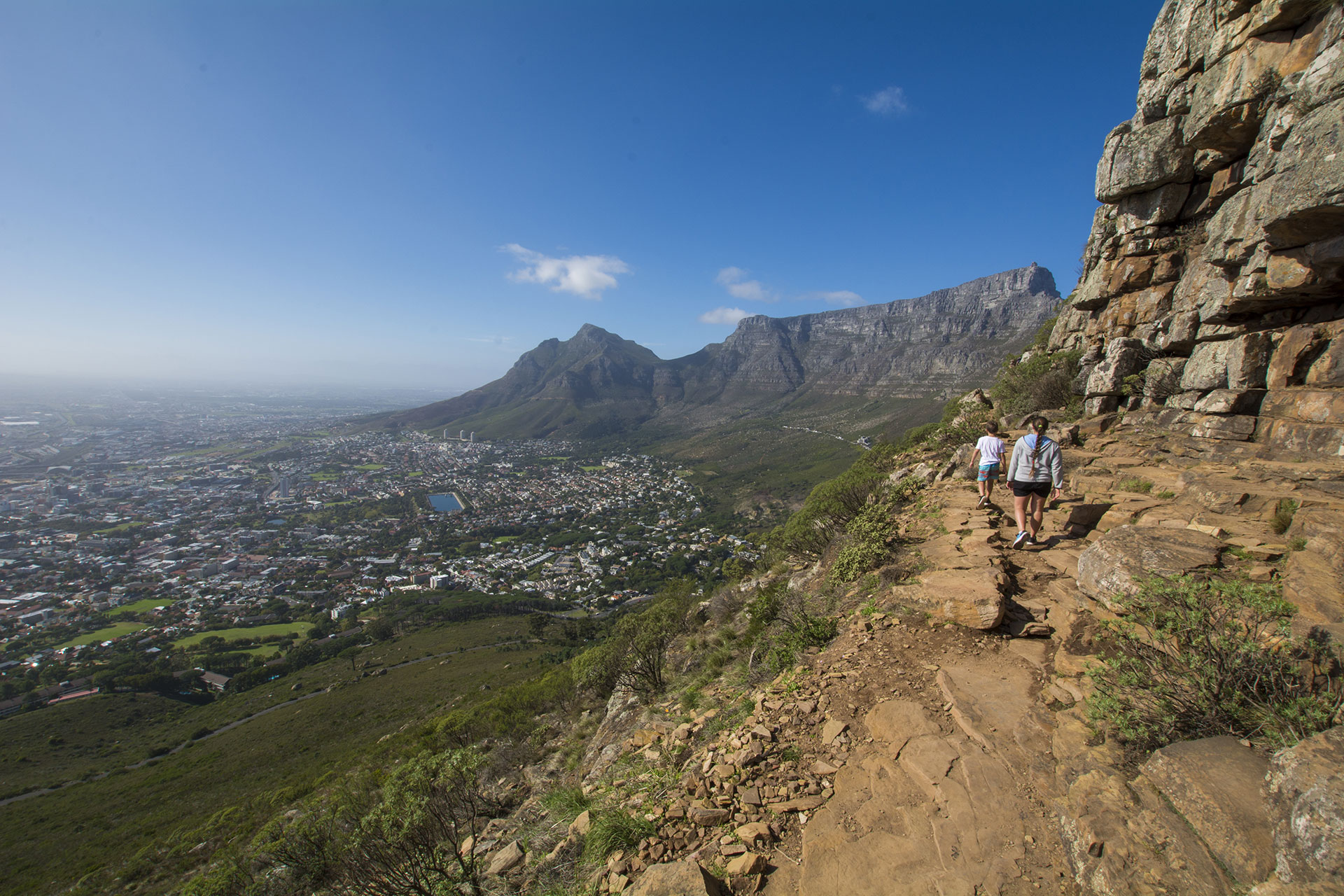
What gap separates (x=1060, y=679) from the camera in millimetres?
4977

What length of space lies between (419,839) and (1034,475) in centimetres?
1212

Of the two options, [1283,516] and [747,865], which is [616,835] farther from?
[1283,516]

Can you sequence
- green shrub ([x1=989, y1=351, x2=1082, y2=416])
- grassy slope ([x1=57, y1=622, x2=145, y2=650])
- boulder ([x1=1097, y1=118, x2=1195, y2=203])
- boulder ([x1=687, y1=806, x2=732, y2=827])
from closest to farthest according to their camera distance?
boulder ([x1=687, y1=806, x2=732, y2=827]) < boulder ([x1=1097, y1=118, x2=1195, y2=203]) < green shrub ([x1=989, y1=351, x2=1082, y2=416]) < grassy slope ([x1=57, y1=622, x2=145, y2=650])

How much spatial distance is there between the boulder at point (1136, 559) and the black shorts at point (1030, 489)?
5.93 feet

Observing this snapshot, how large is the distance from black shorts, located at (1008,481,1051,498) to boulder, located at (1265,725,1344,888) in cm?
569

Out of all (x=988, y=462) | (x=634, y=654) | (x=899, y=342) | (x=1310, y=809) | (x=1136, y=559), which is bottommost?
(x=634, y=654)

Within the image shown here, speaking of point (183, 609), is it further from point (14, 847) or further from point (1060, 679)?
point (1060, 679)

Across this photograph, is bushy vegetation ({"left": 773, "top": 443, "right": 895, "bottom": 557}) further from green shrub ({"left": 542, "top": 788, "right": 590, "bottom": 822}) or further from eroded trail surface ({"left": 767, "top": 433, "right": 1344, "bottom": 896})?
green shrub ({"left": 542, "top": 788, "right": 590, "bottom": 822})

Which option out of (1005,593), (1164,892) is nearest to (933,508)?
(1005,593)

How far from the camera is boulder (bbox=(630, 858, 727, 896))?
11.6 feet

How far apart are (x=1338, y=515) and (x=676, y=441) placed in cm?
13777

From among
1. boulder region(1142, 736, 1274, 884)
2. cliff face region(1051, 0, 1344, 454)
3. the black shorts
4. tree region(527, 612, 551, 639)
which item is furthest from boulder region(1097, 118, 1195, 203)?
tree region(527, 612, 551, 639)

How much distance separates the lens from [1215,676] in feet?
11.3

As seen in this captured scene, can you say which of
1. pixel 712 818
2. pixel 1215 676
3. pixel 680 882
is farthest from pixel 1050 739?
pixel 680 882
